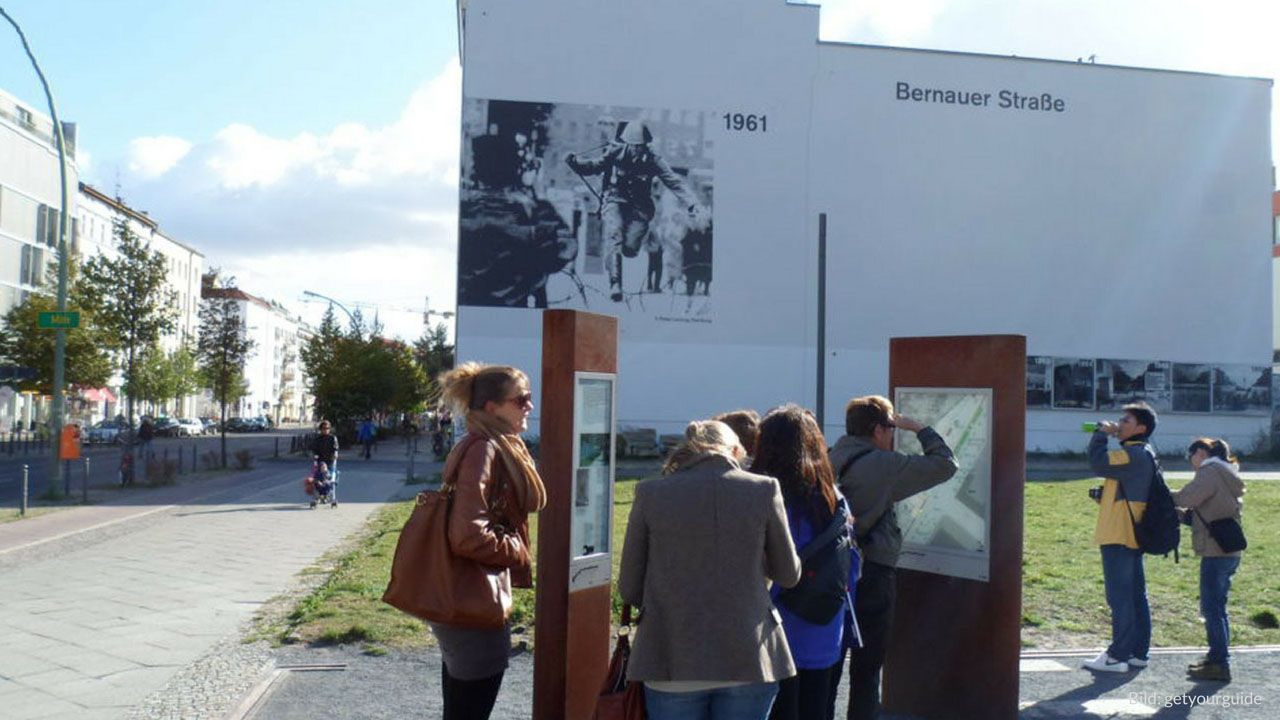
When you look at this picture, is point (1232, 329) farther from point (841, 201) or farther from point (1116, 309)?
point (841, 201)

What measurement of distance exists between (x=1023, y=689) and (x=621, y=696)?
4.23 m

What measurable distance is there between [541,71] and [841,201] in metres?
11.2

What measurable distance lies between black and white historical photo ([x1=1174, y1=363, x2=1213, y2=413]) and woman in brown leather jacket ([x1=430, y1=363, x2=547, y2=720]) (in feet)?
143

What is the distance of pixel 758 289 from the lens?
1551 inches

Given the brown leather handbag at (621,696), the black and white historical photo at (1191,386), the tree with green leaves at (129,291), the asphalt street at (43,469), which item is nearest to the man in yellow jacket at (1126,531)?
the brown leather handbag at (621,696)

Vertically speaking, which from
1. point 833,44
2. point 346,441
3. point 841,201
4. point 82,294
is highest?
point 833,44

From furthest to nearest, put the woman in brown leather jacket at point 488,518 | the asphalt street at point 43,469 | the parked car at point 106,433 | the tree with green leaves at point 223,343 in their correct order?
1. the parked car at point 106,433
2. the tree with green leaves at point 223,343
3. the asphalt street at point 43,469
4. the woman in brown leather jacket at point 488,518

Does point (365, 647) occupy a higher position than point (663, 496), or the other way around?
point (663, 496)

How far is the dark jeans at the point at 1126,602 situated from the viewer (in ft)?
25.7

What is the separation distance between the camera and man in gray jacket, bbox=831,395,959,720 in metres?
5.78

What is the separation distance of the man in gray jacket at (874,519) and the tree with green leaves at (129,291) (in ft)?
88.3

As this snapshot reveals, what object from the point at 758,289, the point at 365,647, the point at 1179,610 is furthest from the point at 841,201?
the point at 365,647

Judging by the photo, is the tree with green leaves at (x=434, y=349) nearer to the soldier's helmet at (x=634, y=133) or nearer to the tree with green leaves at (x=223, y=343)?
the tree with green leaves at (x=223, y=343)

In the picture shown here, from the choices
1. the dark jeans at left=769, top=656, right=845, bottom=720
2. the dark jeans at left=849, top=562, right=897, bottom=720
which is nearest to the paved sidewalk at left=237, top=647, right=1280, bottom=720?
the dark jeans at left=849, top=562, right=897, bottom=720
